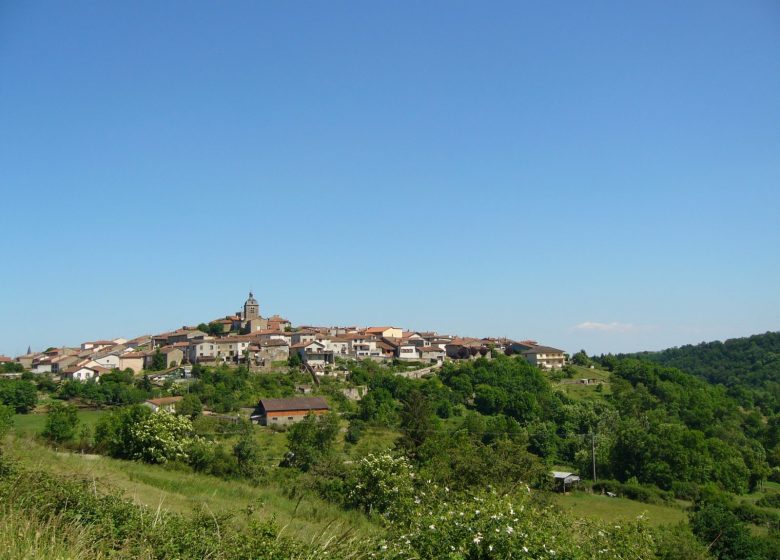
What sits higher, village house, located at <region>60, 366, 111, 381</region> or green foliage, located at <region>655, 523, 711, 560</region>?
village house, located at <region>60, 366, 111, 381</region>

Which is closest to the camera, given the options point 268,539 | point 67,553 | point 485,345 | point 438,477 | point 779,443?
point 67,553

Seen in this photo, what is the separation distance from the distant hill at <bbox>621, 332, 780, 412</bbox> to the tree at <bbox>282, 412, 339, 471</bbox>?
206ft

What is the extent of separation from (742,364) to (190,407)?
10760cm

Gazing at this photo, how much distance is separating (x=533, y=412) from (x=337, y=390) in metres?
18.2

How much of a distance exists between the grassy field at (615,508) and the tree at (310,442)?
497 inches

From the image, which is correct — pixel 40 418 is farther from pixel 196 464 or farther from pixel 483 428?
pixel 483 428

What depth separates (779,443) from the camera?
55.2 m

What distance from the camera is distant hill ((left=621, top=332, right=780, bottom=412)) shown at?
78.4 metres

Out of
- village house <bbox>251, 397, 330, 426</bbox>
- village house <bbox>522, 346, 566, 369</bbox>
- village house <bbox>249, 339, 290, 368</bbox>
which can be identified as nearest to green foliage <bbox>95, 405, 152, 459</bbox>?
village house <bbox>251, 397, 330, 426</bbox>

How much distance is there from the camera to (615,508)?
3106 centimetres

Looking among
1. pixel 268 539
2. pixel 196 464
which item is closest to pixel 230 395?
pixel 196 464

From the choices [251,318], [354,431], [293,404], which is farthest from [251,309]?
[354,431]

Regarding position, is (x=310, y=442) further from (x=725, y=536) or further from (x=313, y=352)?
(x=313, y=352)

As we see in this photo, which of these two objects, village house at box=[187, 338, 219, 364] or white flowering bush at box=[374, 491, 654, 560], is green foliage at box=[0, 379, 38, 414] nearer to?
village house at box=[187, 338, 219, 364]
